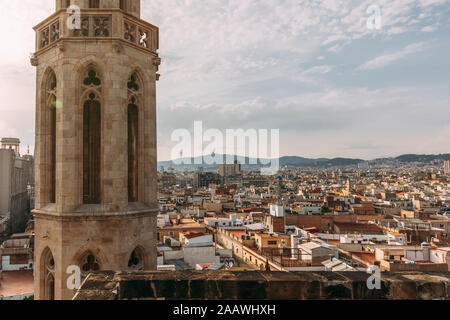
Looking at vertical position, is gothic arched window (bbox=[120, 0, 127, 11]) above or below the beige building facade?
above

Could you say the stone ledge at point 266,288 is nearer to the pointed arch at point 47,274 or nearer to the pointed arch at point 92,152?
the pointed arch at point 92,152

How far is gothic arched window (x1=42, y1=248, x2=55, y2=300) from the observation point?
832cm

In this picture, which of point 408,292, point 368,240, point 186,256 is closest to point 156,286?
point 408,292

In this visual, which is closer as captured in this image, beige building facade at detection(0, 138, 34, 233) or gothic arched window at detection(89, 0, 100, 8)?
gothic arched window at detection(89, 0, 100, 8)

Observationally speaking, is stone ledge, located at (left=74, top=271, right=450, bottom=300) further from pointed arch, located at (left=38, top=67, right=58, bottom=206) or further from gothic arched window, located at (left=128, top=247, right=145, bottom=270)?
pointed arch, located at (left=38, top=67, right=58, bottom=206)

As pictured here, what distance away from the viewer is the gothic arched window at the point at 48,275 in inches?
328

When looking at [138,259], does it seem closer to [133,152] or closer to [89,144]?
[133,152]

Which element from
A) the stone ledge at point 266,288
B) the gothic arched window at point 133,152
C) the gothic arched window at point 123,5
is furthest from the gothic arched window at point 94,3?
the stone ledge at point 266,288

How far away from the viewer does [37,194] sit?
8.62 meters

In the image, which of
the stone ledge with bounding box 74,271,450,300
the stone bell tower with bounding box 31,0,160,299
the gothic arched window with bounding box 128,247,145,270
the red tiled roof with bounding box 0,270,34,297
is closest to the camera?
the stone ledge with bounding box 74,271,450,300

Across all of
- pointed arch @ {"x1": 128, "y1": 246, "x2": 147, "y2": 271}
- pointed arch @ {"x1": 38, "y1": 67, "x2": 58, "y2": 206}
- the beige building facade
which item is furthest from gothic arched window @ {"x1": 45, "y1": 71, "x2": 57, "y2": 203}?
the beige building facade

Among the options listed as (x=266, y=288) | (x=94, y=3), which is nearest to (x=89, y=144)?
(x=94, y=3)

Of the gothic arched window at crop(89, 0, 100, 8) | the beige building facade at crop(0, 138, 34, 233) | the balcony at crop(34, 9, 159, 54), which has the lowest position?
the beige building facade at crop(0, 138, 34, 233)

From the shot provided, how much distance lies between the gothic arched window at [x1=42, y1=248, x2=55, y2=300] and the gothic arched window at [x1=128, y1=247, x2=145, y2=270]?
176 centimetres
